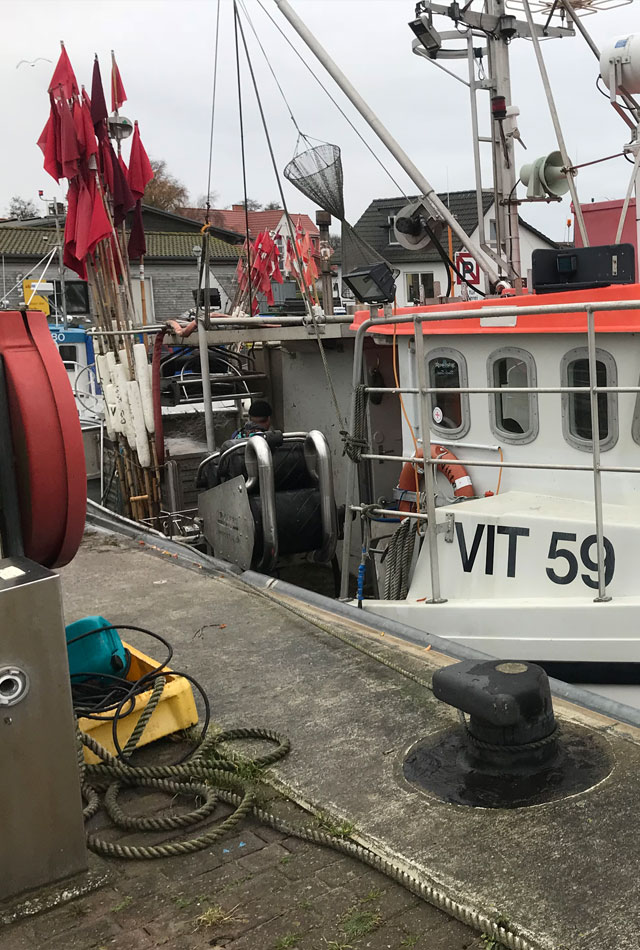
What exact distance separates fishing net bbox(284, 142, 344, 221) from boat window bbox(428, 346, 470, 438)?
70.7 inches

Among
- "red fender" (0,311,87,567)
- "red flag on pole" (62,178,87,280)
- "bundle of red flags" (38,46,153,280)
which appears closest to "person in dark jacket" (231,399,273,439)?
"bundle of red flags" (38,46,153,280)

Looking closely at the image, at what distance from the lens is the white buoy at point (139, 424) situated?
10.5m

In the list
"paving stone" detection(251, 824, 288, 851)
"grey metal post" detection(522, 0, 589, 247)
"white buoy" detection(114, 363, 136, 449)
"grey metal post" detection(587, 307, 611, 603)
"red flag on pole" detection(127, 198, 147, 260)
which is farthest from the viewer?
"red flag on pole" detection(127, 198, 147, 260)

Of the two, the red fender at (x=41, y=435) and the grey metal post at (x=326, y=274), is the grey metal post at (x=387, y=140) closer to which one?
the grey metal post at (x=326, y=274)

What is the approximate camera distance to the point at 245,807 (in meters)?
3.50

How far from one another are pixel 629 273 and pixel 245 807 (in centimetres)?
432

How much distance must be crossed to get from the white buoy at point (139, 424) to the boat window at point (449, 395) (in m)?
4.26

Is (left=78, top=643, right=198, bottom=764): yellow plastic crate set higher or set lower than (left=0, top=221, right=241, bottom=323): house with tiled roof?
lower

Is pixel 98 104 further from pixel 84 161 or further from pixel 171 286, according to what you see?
pixel 171 286

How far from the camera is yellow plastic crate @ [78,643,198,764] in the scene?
4.06 meters

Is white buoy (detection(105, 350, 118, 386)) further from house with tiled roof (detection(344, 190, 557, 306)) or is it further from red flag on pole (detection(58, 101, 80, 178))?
house with tiled roof (detection(344, 190, 557, 306))

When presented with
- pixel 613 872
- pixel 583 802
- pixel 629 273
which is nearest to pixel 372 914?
pixel 613 872

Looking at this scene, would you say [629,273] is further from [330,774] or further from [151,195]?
[151,195]

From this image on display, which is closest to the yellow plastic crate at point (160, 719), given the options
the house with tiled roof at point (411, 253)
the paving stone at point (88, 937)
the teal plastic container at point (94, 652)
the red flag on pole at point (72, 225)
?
the teal plastic container at point (94, 652)
